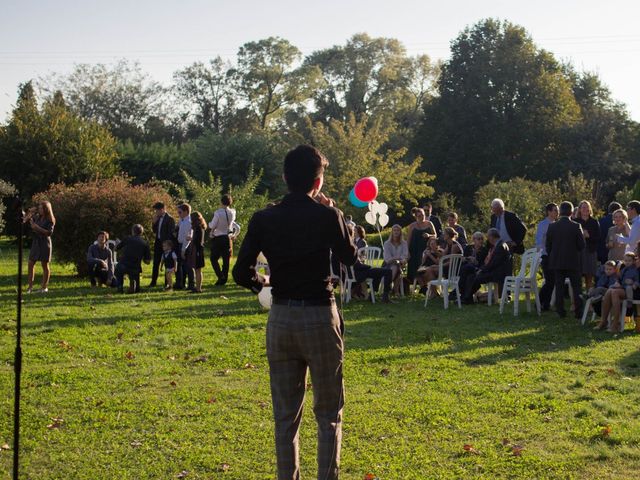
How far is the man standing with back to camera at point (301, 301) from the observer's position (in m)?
4.57

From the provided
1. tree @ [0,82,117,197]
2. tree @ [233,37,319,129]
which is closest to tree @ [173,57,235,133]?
tree @ [233,37,319,129]

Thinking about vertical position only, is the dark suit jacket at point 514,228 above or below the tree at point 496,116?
below

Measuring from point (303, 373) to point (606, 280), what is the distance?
9238mm

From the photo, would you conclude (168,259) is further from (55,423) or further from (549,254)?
(55,423)

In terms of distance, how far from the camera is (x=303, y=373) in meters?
4.75

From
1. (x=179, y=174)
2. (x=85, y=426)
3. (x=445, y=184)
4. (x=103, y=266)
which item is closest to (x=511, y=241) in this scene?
(x=103, y=266)

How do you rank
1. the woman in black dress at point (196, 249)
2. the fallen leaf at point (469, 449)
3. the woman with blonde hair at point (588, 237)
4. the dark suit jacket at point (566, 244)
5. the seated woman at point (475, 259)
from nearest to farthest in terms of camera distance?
1. the fallen leaf at point (469, 449)
2. the dark suit jacket at point (566, 244)
3. the woman with blonde hair at point (588, 237)
4. the seated woman at point (475, 259)
5. the woman in black dress at point (196, 249)

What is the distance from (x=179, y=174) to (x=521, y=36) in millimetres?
23400

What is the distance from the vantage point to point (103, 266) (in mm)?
18891

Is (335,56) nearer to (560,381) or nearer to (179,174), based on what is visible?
(179,174)

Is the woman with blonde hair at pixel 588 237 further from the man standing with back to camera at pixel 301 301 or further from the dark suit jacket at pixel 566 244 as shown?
the man standing with back to camera at pixel 301 301

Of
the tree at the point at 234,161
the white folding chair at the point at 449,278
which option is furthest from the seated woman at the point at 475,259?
the tree at the point at 234,161

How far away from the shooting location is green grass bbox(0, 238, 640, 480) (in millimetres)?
5934

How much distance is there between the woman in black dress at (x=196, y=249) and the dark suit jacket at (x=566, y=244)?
294 inches
